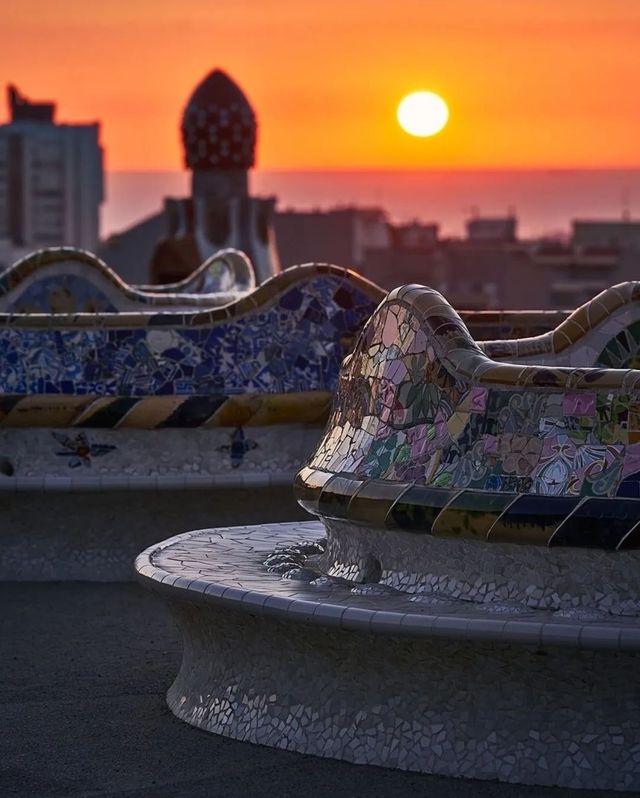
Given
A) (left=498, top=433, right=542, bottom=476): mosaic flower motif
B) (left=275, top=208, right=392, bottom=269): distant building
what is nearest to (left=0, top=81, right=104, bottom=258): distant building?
(left=275, top=208, right=392, bottom=269): distant building

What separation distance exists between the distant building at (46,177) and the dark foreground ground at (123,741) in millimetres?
65574

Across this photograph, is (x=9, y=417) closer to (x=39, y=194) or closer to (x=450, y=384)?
(x=450, y=384)

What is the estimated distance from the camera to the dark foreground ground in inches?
240

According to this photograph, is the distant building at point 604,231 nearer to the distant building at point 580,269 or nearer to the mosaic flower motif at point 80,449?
the distant building at point 580,269

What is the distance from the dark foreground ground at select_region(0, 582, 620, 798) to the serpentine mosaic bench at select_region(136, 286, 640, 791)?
0.32 feet

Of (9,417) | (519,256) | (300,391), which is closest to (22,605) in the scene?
(9,417)

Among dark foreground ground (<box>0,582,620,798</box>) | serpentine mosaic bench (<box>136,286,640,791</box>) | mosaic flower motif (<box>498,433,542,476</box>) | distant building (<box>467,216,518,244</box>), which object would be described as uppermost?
mosaic flower motif (<box>498,433,542,476</box>)

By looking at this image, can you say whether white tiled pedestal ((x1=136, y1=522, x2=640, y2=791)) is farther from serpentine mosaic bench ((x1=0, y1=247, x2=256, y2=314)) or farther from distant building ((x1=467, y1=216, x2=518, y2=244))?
distant building ((x1=467, y1=216, x2=518, y2=244))

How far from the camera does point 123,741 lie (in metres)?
6.70

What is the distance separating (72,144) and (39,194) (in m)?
2.14

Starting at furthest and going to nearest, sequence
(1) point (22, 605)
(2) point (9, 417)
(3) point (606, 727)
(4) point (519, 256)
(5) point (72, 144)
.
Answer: (5) point (72, 144) < (4) point (519, 256) < (2) point (9, 417) < (1) point (22, 605) < (3) point (606, 727)

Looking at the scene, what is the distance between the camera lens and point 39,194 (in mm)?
78188

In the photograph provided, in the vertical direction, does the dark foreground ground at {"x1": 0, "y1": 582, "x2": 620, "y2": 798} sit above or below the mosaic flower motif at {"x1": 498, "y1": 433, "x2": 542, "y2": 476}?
below

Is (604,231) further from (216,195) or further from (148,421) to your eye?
(148,421)
